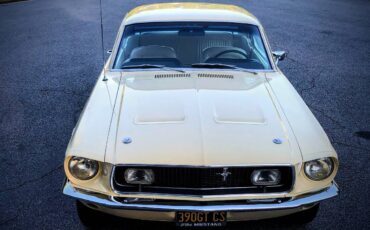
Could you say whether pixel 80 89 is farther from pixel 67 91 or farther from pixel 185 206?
pixel 185 206

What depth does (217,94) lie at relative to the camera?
3.57 metres

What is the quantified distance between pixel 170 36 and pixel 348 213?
2.33 metres

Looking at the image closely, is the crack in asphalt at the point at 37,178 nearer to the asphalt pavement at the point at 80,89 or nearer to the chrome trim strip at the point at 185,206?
the asphalt pavement at the point at 80,89

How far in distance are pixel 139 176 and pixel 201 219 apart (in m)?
0.50

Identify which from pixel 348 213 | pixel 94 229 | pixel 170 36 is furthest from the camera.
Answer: pixel 170 36

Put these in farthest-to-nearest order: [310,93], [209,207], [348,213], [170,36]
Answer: [310,93] < [170,36] < [348,213] < [209,207]

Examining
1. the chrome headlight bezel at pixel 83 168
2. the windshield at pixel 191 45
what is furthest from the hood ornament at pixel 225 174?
the windshield at pixel 191 45

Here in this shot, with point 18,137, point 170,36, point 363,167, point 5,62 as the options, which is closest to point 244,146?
point 170,36

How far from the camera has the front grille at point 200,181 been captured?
9.25 feet

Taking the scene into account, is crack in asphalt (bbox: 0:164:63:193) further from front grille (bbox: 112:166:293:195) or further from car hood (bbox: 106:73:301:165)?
front grille (bbox: 112:166:293:195)

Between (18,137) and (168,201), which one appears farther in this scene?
(18,137)

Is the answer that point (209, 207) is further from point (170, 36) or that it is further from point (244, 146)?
point (170, 36)

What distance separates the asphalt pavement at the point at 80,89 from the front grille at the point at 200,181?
0.64 m

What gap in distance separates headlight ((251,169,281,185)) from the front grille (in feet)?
0.09
